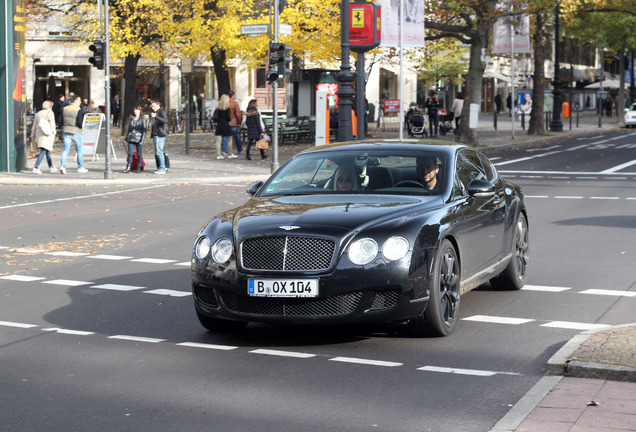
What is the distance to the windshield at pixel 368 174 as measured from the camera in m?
8.87

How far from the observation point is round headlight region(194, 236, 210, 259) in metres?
8.00

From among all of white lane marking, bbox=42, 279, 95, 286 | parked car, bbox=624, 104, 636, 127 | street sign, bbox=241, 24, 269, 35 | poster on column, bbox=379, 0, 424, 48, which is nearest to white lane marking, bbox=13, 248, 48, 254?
white lane marking, bbox=42, 279, 95, 286

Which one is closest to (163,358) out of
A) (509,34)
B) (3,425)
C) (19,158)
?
(3,425)

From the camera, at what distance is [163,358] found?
7520mm

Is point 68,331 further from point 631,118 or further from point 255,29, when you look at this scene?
point 631,118

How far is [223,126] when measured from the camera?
Result: 106 ft

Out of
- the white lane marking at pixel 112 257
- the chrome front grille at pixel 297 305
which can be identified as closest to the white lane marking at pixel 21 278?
the white lane marking at pixel 112 257

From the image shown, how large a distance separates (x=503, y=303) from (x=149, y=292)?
3.22 m

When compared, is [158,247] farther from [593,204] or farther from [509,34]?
[509,34]

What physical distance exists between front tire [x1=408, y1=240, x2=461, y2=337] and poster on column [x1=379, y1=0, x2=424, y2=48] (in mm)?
24461

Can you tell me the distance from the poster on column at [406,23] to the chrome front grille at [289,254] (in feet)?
82.4

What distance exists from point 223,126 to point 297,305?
24986 mm

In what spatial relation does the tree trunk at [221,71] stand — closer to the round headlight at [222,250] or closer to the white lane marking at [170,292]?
the white lane marking at [170,292]

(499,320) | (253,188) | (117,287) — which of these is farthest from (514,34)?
(499,320)
